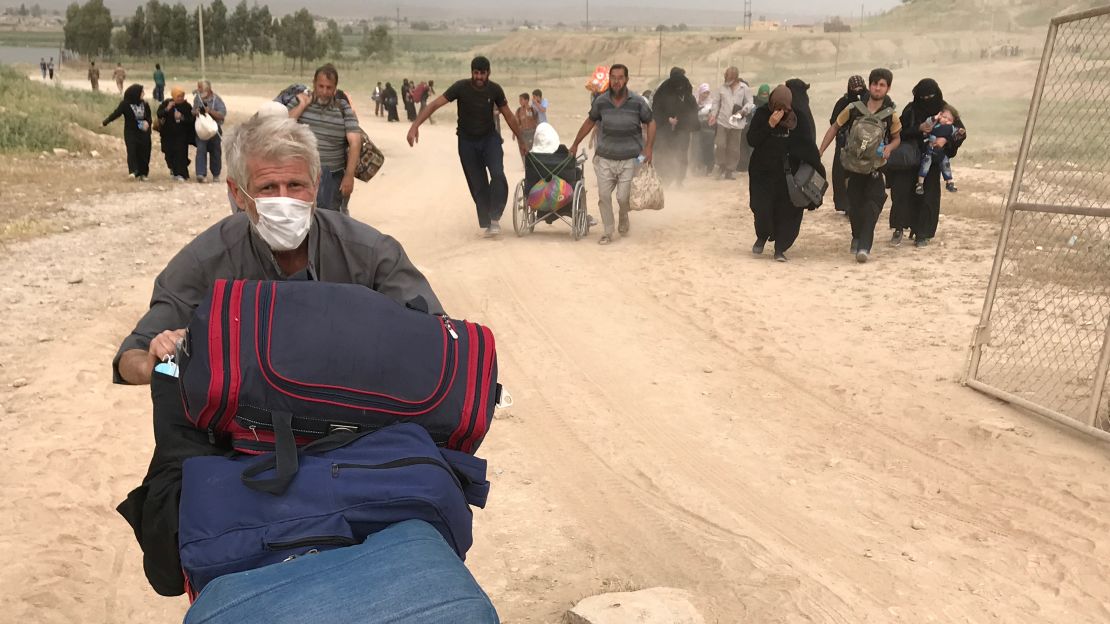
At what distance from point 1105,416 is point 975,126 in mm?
20871

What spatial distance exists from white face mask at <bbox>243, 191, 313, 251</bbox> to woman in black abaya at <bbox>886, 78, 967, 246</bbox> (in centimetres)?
987

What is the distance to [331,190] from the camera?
9500 millimetres

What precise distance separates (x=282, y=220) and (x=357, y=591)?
1.14 m

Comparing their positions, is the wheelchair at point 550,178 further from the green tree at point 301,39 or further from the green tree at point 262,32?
the green tree at point 262,32

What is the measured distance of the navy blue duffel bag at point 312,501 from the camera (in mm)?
2285

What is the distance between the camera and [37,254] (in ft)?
36.1

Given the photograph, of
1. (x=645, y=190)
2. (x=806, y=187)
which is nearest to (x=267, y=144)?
(x=806, y=187)

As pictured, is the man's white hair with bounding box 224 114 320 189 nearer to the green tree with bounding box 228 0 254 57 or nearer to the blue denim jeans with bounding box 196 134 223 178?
the blue denim jeans with bounding box 196 134 223 178

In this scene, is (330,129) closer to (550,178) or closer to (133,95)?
(550,178)

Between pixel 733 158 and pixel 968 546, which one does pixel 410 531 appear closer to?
pixel 968 546

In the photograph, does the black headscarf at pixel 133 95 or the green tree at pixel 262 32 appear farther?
the green tree at pixel 262 32

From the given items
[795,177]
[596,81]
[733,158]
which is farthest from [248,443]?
[733,158]

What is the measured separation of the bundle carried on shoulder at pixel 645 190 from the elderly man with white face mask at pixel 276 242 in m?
9.89

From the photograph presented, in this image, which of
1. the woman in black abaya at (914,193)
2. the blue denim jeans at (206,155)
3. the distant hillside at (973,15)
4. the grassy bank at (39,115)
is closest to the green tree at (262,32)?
the distant hillside at (973,15)
